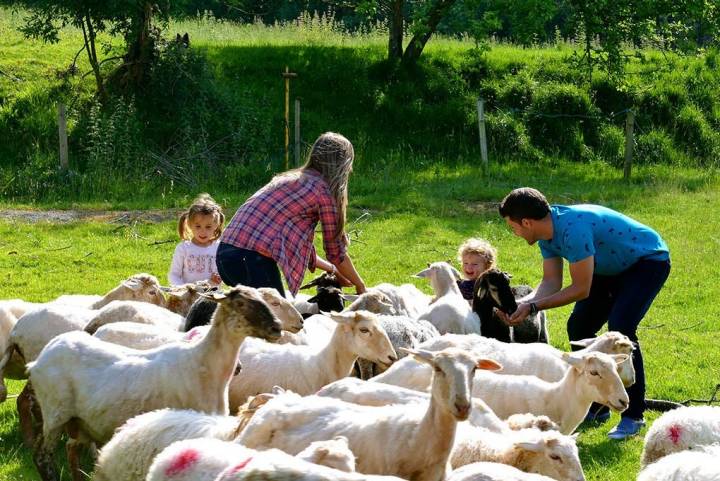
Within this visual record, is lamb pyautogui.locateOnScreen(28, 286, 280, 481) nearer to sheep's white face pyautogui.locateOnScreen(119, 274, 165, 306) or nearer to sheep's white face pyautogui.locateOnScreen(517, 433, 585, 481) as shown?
sheep's white face pyautogui.locateOnScreen(517, 433, 585, 481)

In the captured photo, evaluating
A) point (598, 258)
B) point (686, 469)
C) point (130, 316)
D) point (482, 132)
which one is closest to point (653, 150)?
point (482, 132)

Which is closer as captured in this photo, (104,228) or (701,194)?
(104,228)

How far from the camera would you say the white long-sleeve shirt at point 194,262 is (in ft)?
29.8

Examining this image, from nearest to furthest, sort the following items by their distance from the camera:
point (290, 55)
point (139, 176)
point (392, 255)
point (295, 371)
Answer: point (295, 371), point (392, 255), point (139, 176), point (290, 55)

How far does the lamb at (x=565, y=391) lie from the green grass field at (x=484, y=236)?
0.38 m

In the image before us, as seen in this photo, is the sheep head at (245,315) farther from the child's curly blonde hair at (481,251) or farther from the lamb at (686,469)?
the child's curly blonde hair at (481,251)

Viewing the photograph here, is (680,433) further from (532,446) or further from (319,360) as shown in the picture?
(319,360)

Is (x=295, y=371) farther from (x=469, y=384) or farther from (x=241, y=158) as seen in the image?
(x=241, y=158)

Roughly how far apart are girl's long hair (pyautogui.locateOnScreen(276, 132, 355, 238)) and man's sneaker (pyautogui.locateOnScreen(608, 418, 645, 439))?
7.65 feet

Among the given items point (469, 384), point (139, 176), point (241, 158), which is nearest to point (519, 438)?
point (469, 384)

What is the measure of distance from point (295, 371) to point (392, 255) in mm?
6831

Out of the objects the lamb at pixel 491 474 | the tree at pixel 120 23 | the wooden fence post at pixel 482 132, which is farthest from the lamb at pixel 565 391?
the tree at pixel 120 23

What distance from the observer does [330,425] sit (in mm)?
5359

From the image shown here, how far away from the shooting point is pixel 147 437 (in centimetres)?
520
